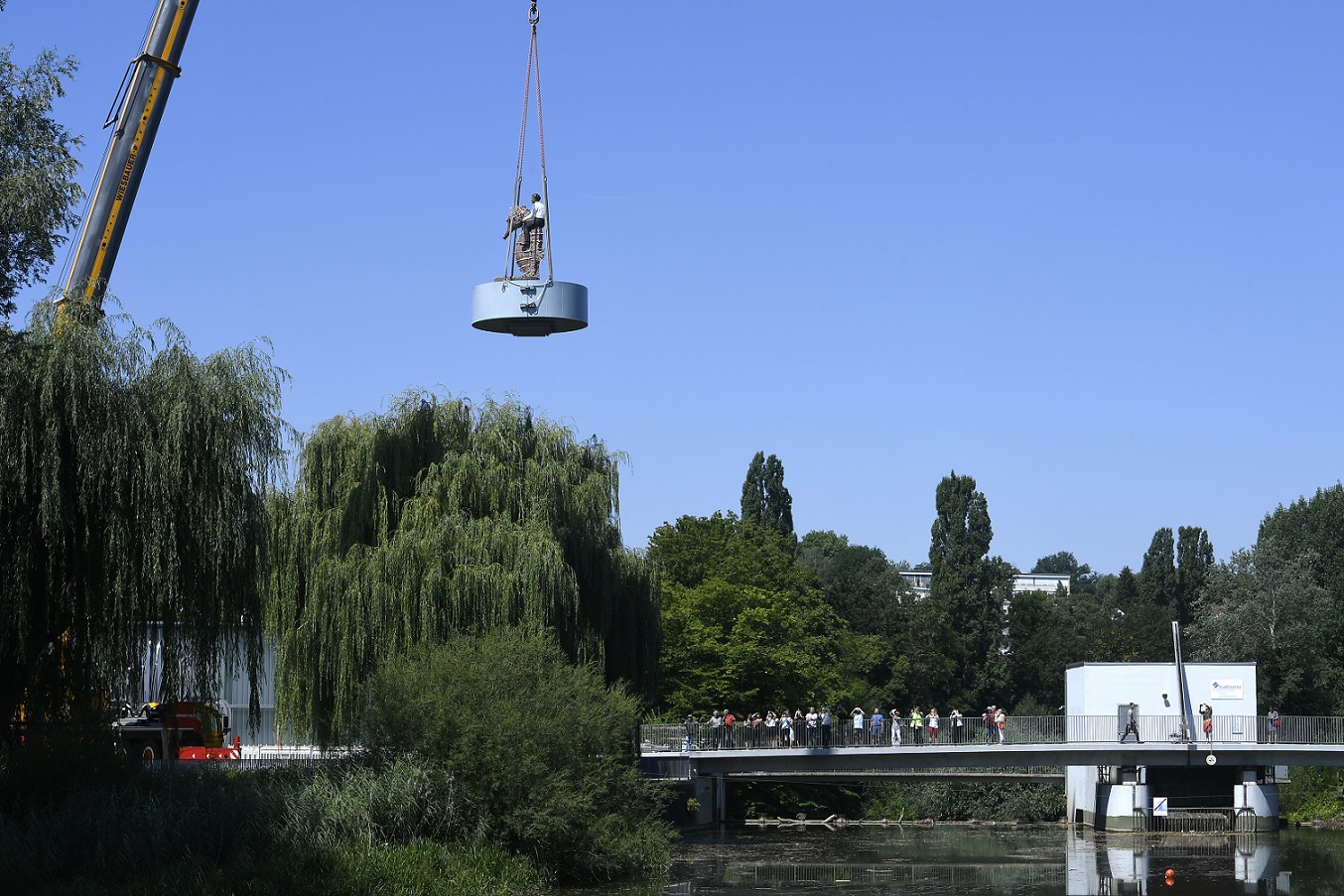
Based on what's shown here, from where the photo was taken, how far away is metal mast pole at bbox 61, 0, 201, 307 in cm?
2625

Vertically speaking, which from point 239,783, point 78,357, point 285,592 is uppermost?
point 78,357

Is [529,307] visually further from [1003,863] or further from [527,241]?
[1003,863]

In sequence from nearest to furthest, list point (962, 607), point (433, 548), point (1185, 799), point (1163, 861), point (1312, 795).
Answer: point (433, 548), point (1163, 861), point (1185, 799), point (1312, 795), point (962, 607)

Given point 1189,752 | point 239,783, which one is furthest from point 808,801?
point 239,783

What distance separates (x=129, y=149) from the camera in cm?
2695

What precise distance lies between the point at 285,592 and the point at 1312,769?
4107cm

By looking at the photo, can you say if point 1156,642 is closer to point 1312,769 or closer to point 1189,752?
point 1312,769

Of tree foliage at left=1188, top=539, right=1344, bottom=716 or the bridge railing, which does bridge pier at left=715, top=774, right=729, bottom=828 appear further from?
tree foliage at left=1188, top=539, right=1344, bottom=716

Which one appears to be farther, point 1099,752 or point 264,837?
point 1099,752

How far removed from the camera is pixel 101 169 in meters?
26.8

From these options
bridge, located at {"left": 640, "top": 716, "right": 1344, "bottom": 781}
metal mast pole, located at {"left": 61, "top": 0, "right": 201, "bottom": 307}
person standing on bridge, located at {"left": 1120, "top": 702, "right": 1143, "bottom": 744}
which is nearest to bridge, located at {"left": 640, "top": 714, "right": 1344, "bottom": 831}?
bridge, located at {"left": 640, "top": 716, "right": 1344, "bottom": 781}

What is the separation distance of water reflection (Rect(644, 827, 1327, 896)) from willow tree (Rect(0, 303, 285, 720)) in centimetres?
1125

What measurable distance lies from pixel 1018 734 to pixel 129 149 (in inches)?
1375

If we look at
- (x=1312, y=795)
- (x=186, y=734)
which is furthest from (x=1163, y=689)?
(x=186, y=734)
